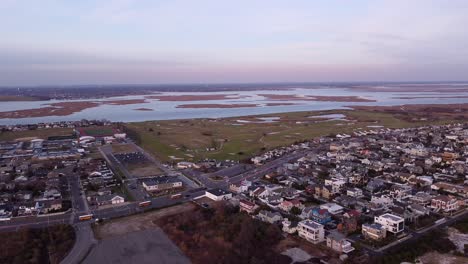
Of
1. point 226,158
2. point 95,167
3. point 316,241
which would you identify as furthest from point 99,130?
point 316,241

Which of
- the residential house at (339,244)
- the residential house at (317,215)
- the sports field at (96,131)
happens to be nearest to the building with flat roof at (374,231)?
the residential house at (339,244)

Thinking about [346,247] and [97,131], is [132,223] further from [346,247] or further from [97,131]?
[97,131]

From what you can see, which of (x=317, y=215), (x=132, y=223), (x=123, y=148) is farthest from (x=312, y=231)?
(x=123, y=148)

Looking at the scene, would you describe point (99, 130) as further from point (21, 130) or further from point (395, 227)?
point (395, 227)

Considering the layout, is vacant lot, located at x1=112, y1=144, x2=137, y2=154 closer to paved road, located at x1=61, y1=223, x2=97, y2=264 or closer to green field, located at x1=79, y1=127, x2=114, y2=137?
green field, located at x1=79, y1=127, x2=114, y2=137

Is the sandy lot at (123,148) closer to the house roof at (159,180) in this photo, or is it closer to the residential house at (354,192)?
the house roof at (159,180)

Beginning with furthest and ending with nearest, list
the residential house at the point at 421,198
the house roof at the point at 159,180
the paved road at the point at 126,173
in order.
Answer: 1. the house roof at the point at 159,180
2. the paved road at the point at 126,173
3. the residential house at the point at 421,198
